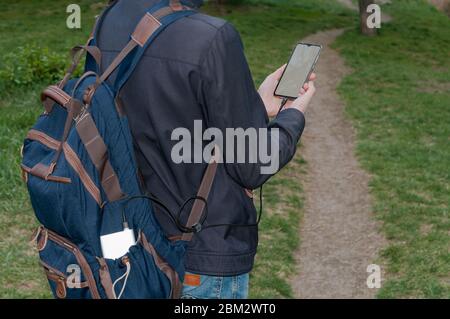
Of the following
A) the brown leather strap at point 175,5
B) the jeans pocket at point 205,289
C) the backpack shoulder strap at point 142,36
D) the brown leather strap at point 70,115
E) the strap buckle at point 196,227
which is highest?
the brown leather strap at point 175,5

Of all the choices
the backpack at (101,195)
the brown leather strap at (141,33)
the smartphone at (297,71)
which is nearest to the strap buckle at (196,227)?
the backpack at (101,195)

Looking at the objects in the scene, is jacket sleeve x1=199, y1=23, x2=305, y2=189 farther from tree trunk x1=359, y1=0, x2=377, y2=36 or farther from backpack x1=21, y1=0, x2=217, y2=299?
tree trunk x1=359, y1=0, x2=377, y2=36

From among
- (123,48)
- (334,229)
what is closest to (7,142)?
(334,229)

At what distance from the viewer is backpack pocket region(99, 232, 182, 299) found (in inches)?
99.0

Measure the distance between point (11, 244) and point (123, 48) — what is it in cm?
403

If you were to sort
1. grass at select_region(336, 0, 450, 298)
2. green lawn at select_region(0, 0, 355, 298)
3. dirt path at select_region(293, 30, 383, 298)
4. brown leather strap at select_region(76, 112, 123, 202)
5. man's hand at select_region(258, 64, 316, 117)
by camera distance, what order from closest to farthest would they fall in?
brown leather strap at select_region(76, 112, 123, 202), man's hand at select_region(258, 64, 316, 117), green lawn at select_region(0, 0, 355, 298), dirt path at select_region(293, 30, 383, 298), grass at select_region(336, 0, 450, 298)

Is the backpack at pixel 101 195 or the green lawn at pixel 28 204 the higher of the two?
the backpack at pixel 101 195

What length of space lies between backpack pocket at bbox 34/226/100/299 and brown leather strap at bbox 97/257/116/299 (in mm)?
38

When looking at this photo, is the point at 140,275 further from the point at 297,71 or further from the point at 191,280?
the point at 297,71

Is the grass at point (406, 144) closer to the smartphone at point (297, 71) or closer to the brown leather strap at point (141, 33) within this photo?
the smartphone at point (297, 71)

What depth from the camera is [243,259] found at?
2.72 meters

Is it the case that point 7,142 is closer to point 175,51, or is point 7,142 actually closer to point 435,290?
point 435,290

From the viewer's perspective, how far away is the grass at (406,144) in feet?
21.4

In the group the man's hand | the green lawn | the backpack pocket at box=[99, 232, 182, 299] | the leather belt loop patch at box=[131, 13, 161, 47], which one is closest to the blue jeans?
the backpack pocket at box=[99, 232, 182, 299]
